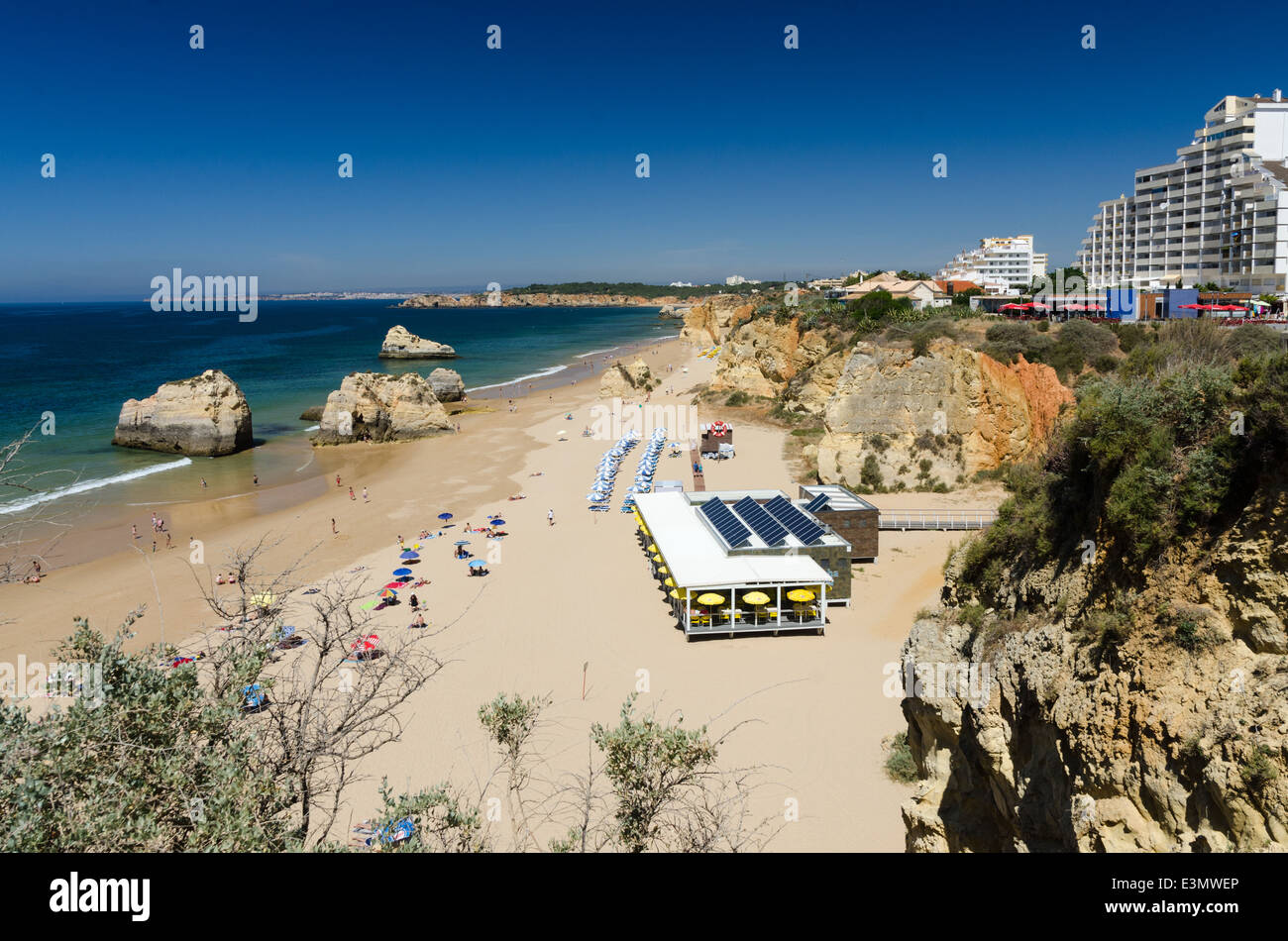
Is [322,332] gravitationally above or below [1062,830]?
above

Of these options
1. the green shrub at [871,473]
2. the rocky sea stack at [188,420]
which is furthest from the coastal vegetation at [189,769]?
the rocky sea stack at [188,420]

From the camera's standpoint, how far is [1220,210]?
49094mm

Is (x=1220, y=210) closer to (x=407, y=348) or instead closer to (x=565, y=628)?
(x=565, y=628)

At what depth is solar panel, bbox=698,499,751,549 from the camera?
1918 cm

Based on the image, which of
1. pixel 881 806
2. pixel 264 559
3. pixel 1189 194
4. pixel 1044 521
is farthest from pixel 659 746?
pixel 1189 194

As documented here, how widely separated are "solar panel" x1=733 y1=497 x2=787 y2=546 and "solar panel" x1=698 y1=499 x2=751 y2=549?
325mm

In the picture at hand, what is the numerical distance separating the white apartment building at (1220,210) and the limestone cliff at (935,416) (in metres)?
23.7

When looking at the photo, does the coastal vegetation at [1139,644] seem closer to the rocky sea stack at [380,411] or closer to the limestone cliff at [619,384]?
the rocky sea stack at [380,411]

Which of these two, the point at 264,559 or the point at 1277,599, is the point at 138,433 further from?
the point at 1277,599

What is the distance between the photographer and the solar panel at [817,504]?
69.7 feet

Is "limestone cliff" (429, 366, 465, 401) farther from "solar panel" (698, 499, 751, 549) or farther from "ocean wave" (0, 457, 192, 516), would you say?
"solar panel" (698, 499, 751, 549)

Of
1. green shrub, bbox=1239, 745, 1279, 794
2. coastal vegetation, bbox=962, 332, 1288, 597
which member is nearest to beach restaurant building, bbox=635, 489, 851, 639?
coastal vegetation, bbox=962, 332, 1288, 597
